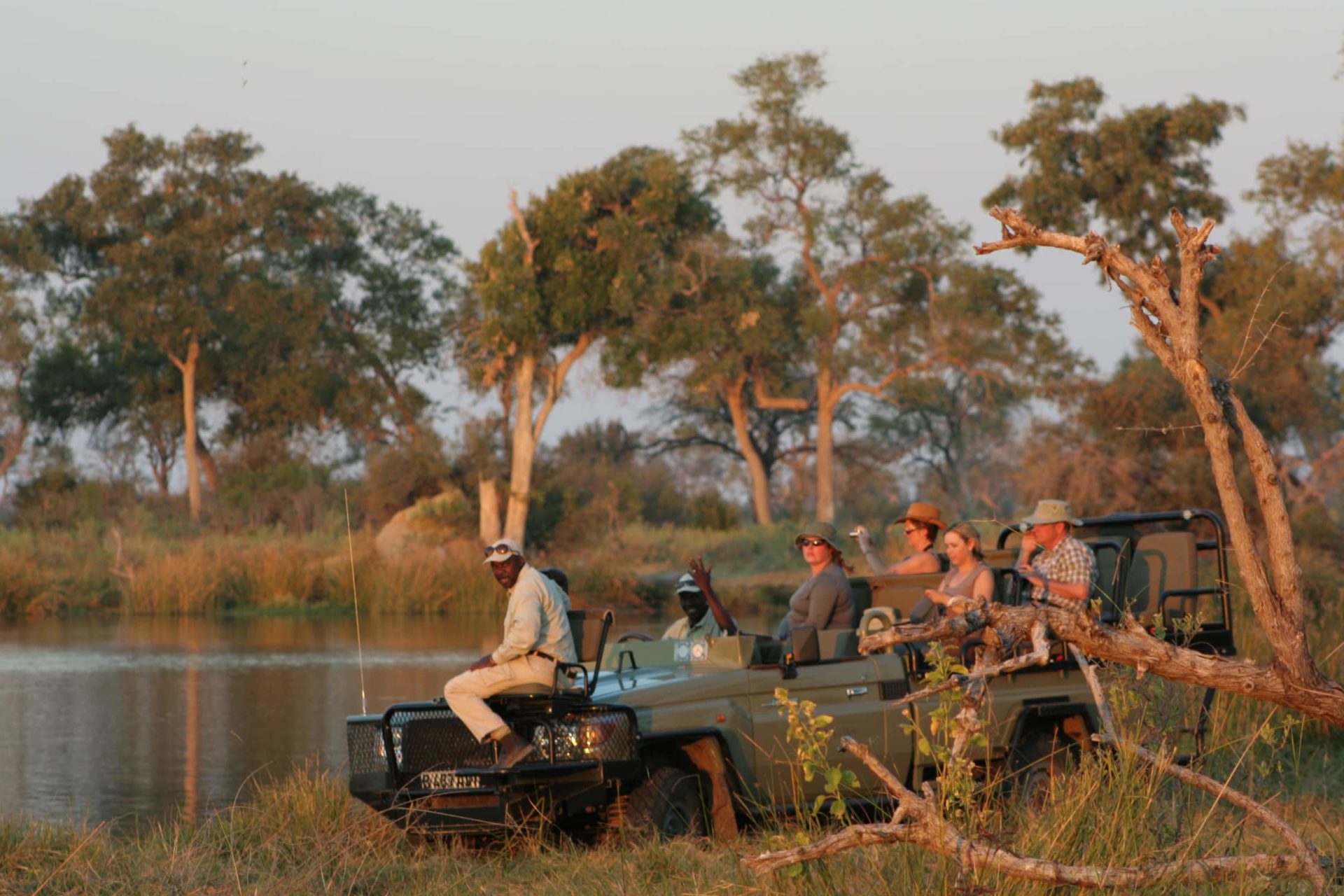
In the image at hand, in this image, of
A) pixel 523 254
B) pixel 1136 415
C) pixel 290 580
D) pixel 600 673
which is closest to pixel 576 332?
pixel 523 254

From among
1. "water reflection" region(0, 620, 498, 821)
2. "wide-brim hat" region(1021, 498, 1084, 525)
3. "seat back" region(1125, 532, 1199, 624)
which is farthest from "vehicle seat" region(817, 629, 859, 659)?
"water reflection" region(0, 620, 498, 821)

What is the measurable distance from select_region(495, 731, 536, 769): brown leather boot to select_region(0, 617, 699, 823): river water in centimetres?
256

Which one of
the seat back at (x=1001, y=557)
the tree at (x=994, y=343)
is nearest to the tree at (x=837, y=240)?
the tree at (x=994, y=343)

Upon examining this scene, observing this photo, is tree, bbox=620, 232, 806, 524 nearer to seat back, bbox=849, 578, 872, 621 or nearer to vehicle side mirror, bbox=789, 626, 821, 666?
seat back, bbox=849, 578, 872, 621

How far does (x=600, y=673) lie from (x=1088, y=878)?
4.64 metres

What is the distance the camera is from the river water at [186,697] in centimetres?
1327

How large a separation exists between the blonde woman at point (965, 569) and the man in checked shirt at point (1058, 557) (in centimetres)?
21

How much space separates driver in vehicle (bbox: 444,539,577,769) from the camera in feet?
27.0

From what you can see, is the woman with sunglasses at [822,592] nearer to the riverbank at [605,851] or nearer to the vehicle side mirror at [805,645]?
the vehicle side mirror at [805,645]

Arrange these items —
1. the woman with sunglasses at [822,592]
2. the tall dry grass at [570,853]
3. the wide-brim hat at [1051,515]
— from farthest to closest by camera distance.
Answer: the wide-brim hat at [1051,515] → the woman with sunglasses at [822,592] → the tall dry grass at [570,853]

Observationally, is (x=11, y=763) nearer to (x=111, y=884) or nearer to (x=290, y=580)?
(x=111, y=884)

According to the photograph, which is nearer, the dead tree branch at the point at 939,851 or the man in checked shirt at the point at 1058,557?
the dead tree branch at the point at 939,851

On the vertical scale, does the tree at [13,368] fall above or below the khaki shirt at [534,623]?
above

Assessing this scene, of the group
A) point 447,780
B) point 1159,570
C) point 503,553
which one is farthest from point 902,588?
point 447,780
